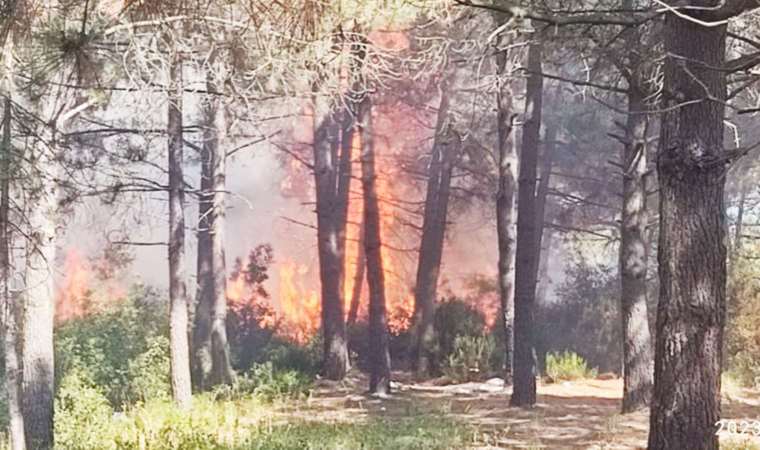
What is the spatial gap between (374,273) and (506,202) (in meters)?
1.38

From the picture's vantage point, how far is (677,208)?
2.92m

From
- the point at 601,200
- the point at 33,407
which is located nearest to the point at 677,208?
the point at 33,407

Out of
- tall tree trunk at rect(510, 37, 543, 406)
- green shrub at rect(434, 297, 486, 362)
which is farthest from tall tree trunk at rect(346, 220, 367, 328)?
tall tree trunk at rect(510, 37, 543, 406)

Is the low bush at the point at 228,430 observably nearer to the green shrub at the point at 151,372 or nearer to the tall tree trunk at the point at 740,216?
the green shrub at the point at 151,372

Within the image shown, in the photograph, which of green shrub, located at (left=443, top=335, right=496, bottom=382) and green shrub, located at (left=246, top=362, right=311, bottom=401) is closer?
green shrub, located at (left=246, top=362, right=311, bottom=401)

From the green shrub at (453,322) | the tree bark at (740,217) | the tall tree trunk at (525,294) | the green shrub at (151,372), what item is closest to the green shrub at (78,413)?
the green shrub at (151,372)

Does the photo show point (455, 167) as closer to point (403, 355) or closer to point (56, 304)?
point (403, 355)

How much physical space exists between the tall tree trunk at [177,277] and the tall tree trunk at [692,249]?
4626 millimetres

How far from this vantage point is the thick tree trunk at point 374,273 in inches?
285

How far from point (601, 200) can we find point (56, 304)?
693 cm

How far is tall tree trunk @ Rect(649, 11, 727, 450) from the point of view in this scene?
2.89 m

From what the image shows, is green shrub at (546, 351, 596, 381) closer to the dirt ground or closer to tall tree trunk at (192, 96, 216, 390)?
the dirt ground

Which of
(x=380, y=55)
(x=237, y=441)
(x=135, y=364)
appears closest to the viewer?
(x=380, y=55)

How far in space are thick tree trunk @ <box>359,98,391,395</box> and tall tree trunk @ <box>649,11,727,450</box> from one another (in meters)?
4.38
